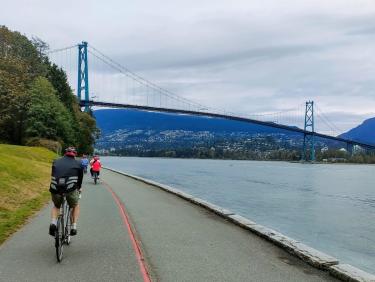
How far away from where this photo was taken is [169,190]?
2453 cm

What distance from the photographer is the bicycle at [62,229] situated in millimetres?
8219

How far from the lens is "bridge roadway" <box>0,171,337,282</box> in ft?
24.6

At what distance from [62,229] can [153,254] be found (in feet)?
5.05

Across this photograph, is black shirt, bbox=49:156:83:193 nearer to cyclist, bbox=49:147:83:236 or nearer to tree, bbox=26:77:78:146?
cyclist, bbox=49:147:83:236

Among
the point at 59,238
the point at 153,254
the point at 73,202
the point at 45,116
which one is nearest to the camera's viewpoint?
the point at 59,238

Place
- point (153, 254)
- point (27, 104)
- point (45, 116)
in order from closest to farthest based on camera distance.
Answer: point (153, 254) → point (45, 116) → point (27, 104)

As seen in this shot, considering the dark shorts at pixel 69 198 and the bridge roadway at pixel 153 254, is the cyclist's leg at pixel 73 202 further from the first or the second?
the bridge roadway at pixel 153 254

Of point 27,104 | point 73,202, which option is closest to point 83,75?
point 27,104

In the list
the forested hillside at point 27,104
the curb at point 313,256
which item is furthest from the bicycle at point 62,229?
the forested hillside at point 27,104

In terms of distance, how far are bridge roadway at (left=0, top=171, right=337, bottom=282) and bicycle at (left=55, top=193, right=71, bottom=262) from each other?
167 millimetres

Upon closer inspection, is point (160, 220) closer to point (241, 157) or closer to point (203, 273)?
point (203, 273)

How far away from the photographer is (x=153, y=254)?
8.90 meters

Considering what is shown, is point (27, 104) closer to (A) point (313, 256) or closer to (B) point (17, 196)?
(B) point (17, 196)

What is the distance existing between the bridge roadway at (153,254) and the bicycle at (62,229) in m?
0.17
